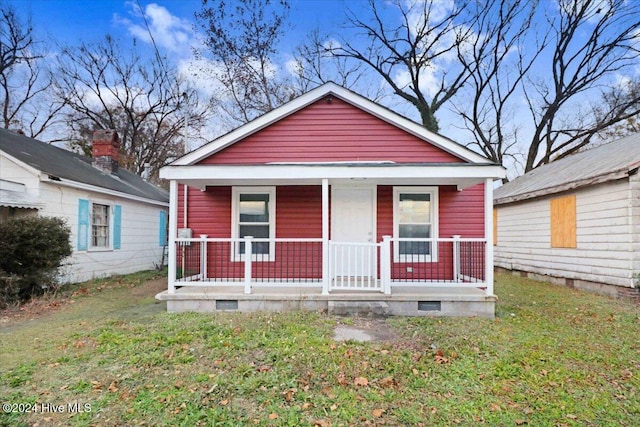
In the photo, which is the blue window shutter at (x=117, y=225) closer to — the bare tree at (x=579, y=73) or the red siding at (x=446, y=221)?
the red siding at (x=446, y=221)

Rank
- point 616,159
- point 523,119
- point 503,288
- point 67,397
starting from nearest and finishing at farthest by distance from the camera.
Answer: point 67,397, point 616,159, point 503,288, point 523,119

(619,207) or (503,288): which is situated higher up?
(619,207)

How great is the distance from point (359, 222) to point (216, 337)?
436cm

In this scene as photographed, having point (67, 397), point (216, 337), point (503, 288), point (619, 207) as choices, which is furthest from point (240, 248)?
point (619, 207)

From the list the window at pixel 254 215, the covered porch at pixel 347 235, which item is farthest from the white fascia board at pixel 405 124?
the window at pixel 254 215

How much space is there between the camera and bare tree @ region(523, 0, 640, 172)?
66.9ft

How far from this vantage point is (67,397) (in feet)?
11.0

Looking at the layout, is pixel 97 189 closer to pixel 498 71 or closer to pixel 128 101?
pixel 128 101

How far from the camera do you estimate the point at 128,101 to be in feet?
80.5

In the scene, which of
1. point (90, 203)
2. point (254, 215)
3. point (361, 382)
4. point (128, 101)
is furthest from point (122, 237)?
point (128, 101)

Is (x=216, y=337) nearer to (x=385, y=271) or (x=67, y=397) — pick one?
(x=67, y=397)

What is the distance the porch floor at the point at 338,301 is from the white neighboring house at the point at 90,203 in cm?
495

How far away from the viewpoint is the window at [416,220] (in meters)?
8.23

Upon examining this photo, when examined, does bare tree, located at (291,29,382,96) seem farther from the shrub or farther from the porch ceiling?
the shrub
